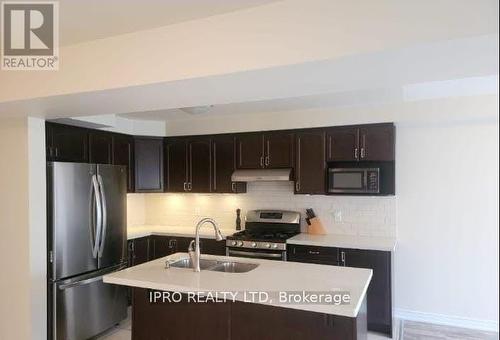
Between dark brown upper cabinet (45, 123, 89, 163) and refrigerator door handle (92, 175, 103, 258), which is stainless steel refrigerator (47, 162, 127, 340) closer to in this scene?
refrigerator door handle (92, 175, 103, 258)

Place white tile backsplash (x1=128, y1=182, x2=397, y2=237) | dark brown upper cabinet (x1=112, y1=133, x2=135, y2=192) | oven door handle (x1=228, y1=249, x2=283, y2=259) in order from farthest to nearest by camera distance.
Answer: dark brown upper cabinet (x1=112, y1=133, x2=135, y2=192) < white tile backsplash (x1=128, y1=182, x2=397, y2=237) < oven door handle (x1=228, y1=249, x2=283, y2=259)

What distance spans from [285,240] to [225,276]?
1.67m

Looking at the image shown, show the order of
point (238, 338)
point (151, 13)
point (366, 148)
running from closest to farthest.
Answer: point (151, 13) < point (238, 338) < point (366, 148)

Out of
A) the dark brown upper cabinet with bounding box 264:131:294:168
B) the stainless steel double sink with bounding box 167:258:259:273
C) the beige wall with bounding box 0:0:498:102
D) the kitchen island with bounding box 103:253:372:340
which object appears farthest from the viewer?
the dark brown upper cabinet with bounding box 264:131:294:168

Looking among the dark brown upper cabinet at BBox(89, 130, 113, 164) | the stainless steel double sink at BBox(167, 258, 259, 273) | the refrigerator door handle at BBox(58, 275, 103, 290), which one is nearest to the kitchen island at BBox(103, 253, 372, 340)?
the stainless steel double sink at BBox(167, 258, 259, 273)

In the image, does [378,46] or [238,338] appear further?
[238,338]

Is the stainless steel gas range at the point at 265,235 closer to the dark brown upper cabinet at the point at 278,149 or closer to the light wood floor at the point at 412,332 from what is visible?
the dark brown upper cabinet at the point at 278,149

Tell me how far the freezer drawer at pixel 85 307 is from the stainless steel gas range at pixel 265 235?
1.39m

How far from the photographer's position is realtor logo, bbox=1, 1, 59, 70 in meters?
1.77

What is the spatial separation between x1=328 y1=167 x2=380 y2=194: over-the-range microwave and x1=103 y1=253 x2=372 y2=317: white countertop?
4.86ft

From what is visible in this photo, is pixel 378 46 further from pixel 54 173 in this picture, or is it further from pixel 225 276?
pixel 54 173

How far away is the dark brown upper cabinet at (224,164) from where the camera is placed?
479 centimetres

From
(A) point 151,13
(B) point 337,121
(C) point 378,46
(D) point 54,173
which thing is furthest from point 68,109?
(B) point 337,121

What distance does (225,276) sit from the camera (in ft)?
8.53
